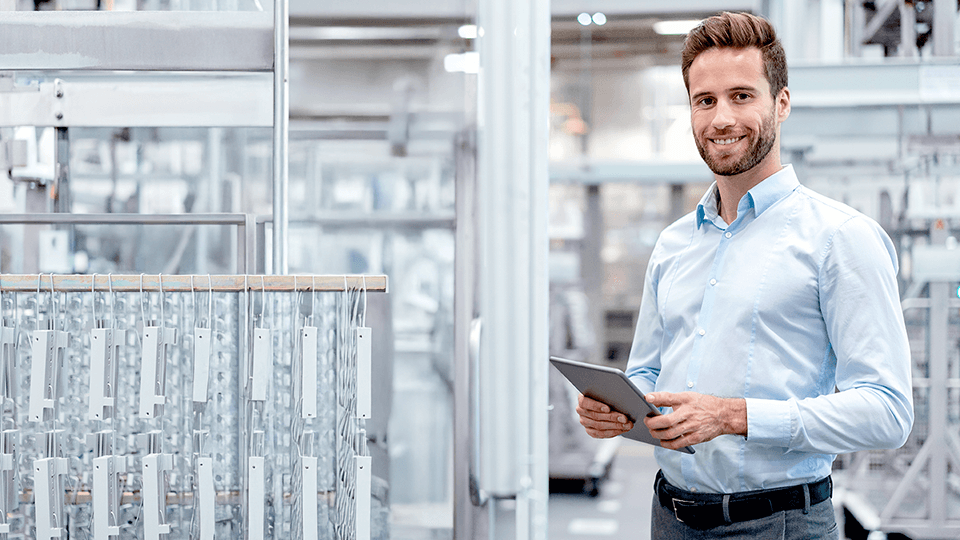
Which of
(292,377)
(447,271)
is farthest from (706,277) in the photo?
(447,271)

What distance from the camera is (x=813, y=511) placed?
44.3 inches

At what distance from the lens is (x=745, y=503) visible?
1130 mm

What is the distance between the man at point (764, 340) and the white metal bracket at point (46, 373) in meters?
0.88

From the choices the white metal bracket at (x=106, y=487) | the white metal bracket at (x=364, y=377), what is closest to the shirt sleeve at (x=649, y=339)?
the white metal bracket at (x=364, y=377)

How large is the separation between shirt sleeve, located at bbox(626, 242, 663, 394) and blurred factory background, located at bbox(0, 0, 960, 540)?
17 cm

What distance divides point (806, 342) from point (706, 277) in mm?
186

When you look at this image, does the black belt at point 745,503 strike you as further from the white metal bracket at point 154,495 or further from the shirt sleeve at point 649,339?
the white metal bracket at point 154,495

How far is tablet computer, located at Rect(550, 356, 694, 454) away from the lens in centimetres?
100

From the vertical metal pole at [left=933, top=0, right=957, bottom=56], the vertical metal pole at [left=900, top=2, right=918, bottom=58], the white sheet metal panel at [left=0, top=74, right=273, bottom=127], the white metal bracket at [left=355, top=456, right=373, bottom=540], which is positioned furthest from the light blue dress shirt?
the vertical metal pole at [left=900, top=2, right=918, bottom=58]

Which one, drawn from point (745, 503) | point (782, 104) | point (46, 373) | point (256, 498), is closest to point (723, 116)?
point (782, 104)

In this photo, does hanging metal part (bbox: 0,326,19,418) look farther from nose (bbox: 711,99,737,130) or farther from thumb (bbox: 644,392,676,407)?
nose (bbox: 711,99,737,130)

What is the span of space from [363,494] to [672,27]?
884 centimetres

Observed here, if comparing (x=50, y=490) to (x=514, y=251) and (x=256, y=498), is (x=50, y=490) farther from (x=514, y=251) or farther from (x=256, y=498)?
→ (x=514, y=251)

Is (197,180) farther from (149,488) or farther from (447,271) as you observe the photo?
(149,488)
